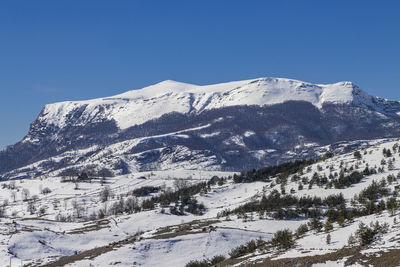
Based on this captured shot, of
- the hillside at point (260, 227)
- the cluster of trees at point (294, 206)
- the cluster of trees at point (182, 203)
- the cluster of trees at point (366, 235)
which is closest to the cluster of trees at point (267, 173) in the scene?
the hillside at point (260, 227)

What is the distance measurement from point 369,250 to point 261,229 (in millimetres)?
54716

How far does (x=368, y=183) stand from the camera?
12200cm

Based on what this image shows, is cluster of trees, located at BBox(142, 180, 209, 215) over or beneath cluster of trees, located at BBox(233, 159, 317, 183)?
beneath

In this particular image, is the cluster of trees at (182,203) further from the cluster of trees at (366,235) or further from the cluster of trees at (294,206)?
the cluster of trees at (366,235)

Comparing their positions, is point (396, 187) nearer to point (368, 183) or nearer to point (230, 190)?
point (368, 183)

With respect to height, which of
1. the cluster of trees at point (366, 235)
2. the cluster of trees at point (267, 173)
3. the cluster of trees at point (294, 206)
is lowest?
the cluster of trees at point (294, 206)

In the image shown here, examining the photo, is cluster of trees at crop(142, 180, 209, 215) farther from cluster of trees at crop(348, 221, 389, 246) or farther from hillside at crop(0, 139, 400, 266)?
cluster of trees at crop(348, 221, 389, 246)

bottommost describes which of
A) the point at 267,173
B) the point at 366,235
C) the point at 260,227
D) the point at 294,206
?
the point at 260,227

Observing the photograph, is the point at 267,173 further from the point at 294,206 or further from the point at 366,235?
the point at 366,235

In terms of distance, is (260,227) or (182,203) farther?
(182,203)

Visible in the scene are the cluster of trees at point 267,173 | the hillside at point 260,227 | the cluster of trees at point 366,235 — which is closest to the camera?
the cluster of trees at point 366,235

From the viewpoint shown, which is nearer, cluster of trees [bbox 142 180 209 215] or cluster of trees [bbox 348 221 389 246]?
cluster of trees [bbox 348 221 389 246]

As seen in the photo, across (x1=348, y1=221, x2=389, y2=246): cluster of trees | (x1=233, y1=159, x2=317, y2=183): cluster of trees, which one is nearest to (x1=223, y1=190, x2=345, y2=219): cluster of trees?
(x1=348, y1=221, x2=389, y2=246): cluster of trees

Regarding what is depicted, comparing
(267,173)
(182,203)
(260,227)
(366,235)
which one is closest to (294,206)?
(260,227)
